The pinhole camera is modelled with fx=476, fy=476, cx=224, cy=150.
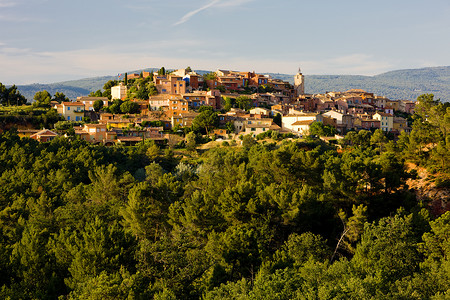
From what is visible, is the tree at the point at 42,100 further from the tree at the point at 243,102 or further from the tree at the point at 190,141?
the tree at the point at 243,102

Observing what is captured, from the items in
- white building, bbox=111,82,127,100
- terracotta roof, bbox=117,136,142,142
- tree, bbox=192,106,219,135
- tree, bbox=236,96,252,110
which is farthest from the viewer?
white building, bbox=111,82,127,100

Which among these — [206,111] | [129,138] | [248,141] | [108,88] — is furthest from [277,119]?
[108,88]

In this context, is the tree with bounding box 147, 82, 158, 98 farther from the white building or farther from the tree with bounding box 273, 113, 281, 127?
the tree with bounding box 273, 113, 281, 127

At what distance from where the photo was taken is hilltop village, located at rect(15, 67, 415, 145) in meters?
60.7

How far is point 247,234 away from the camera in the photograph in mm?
21359

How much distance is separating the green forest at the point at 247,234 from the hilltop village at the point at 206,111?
2113cm

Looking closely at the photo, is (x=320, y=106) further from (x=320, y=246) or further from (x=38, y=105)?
(x=320, y=246)

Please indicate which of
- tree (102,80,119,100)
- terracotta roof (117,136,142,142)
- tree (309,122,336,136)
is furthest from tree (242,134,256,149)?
tree (102,80,119,100)

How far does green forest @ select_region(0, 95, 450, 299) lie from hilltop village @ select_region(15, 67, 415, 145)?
21129 millimetres

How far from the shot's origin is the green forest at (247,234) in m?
16.7

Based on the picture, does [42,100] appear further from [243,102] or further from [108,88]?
[243,102]

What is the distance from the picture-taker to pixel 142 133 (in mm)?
60938

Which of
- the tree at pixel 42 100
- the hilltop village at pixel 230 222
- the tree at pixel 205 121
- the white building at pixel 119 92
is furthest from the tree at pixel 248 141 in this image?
the tree at pixel 42 100

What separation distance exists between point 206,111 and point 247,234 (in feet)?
139
